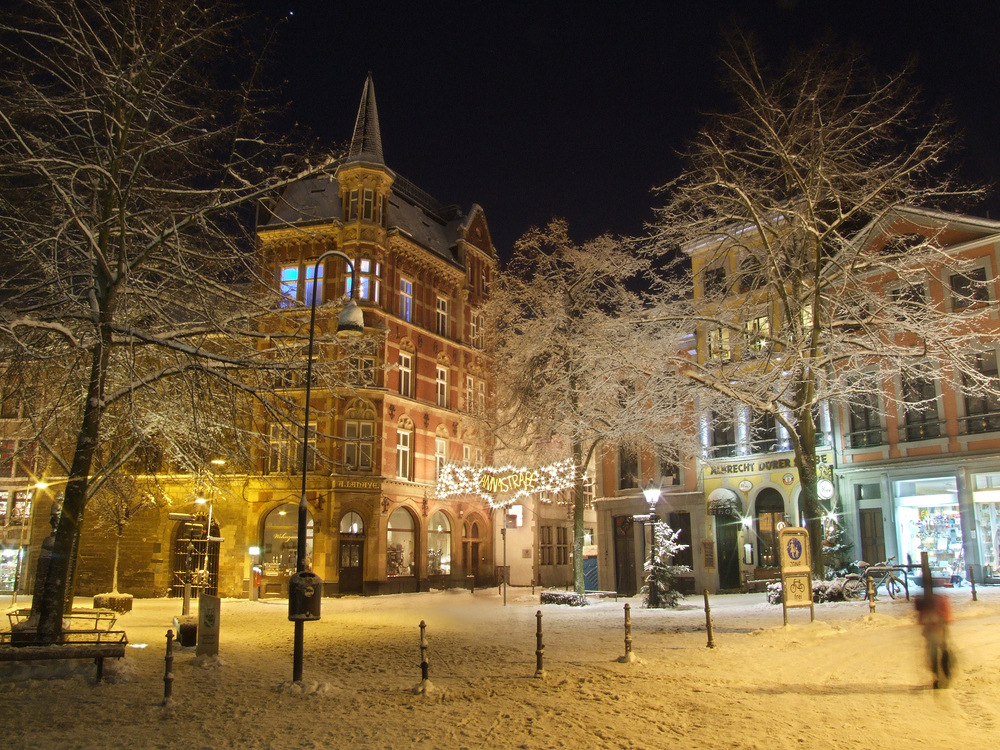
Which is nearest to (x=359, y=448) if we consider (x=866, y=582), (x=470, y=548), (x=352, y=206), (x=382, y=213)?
(x=470, y=548)

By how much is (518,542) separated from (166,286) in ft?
113

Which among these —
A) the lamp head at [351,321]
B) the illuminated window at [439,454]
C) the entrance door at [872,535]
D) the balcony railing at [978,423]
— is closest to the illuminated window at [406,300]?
the illuminated window at [439,454]

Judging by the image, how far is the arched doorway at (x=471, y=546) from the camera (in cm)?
4034

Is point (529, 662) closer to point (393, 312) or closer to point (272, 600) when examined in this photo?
point (272, 600)

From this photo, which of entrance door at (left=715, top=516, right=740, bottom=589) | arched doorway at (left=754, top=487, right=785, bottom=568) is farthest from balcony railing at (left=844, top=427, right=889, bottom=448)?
entrance door at (left=715, top=516, right=740, bottom=589)

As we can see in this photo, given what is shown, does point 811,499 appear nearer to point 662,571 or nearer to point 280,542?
point 662,571

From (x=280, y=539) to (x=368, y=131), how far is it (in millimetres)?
19837

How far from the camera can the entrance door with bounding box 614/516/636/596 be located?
3338 centimetres

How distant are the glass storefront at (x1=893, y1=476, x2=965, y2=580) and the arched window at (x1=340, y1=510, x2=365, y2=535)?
21.6m

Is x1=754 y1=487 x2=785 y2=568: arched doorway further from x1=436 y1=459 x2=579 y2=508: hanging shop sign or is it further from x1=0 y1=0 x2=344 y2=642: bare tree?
x1=0 y1=0 x2=344 y2=642: bare tree

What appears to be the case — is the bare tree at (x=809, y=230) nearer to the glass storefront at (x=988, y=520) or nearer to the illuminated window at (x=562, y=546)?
the glass storefront at (x=988, y=520)

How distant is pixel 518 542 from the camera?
46.1 meters

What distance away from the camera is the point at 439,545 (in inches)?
1531

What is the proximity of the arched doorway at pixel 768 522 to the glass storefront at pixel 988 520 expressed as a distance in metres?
6.81
